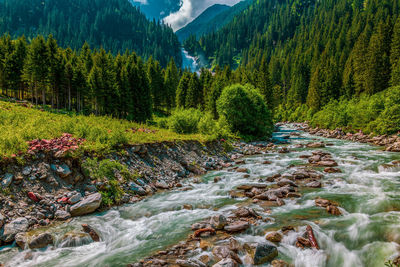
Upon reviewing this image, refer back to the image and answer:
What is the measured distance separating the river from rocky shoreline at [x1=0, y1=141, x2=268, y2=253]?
467 mm

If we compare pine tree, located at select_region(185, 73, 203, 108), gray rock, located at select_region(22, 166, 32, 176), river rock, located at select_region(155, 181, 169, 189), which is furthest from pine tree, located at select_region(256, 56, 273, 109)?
gray rock, located at select_region(22, 166, 32, 176)

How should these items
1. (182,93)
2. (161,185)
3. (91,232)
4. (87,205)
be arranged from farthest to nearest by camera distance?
1. (182,93)
2. (161,185)
3. (87,205)
4. (91,232)

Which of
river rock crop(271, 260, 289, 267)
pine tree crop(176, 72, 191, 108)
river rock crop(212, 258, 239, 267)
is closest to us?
river rock crop(212, 258, 239, 267)

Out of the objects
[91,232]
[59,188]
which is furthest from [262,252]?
[59,188]

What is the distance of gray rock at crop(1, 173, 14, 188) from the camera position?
7.89m

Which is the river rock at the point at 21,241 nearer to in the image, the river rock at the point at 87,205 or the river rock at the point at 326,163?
the river rock at the point at 87,205

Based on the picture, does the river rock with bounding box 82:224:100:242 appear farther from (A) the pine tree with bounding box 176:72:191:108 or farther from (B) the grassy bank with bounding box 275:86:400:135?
(A) the pine tree with bounding box 176:72:191:108

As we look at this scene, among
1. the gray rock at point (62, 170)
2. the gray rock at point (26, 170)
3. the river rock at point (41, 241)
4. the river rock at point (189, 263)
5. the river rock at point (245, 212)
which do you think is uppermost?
the gray rock at point (26, 170)

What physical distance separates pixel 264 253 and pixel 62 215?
732 centimetres

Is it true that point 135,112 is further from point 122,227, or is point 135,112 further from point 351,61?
point 351,61

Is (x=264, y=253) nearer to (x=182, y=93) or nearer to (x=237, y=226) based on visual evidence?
(x=237, y=226)

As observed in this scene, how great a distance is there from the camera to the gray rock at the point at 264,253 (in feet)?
Answer: 19.4

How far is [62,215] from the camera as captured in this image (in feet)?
27.1

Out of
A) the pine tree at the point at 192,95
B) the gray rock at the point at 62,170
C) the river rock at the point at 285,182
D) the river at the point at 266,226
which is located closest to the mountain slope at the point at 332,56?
the pine tree at the point at 192,95
